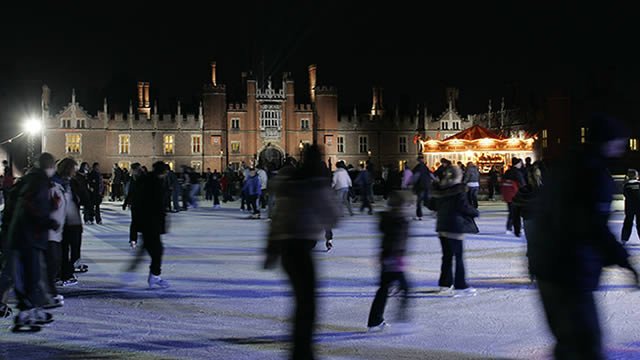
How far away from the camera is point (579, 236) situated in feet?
9.25

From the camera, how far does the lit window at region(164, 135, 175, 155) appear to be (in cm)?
4541

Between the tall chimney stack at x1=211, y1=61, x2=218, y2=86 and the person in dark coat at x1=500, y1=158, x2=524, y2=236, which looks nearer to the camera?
the person in dark coat at x1=500, y1=158, x2=524, y2=236

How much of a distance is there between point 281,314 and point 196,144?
4149cm

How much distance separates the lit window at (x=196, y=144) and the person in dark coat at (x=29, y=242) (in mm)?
41074

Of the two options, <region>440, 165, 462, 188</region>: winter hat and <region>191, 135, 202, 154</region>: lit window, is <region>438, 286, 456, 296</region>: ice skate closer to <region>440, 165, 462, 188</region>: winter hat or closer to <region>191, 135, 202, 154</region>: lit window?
<region>440, 165, 462, 188</region>: winter hat

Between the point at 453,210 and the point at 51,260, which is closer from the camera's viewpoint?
the point at 51,260

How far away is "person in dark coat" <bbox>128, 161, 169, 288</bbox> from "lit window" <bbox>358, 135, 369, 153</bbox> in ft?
138

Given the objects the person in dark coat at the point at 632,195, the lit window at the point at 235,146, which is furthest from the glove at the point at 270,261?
the lit window at the point at 235,146

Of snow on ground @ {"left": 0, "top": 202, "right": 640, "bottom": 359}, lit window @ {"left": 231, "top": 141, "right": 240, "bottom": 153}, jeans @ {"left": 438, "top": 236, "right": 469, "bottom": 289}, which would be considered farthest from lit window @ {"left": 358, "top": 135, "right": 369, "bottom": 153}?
jeans @ {"left": 438, "top": 236, "right": 469, "bottom": 289}

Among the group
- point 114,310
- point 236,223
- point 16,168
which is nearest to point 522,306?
point 114,310

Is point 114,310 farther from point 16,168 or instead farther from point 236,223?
point 16,168

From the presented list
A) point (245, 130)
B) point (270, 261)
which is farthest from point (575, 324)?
point (245, 130)

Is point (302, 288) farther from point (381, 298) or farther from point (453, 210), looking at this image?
point (453, 210)

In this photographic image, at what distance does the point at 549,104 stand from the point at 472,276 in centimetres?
3306
